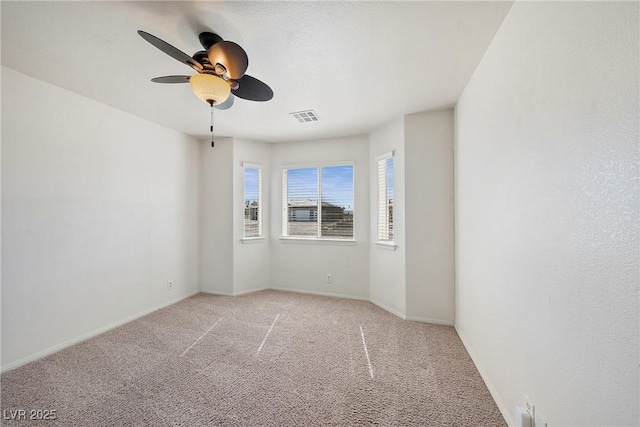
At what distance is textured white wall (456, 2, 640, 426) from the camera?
2.75ft

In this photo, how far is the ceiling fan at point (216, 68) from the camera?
61.6 inches

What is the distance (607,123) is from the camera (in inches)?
34.9

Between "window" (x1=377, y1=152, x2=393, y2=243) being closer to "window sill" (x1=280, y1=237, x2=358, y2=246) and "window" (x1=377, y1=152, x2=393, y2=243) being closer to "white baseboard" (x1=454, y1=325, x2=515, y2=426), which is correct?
"window sill" (x1=280, y1=237, x2=358, y2=246)

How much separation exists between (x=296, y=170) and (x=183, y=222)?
2.09 metres

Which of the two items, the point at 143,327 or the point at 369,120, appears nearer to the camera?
the point at 143,327

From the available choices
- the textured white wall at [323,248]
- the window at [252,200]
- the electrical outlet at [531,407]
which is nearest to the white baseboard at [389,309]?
the textured white wall at [323,248]

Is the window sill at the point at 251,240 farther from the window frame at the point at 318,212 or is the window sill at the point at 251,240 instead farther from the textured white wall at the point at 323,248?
the window frame at the point at 318,212

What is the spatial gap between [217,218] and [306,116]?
234 centimetres

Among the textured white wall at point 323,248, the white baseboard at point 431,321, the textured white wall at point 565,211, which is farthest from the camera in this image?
the textured white wall at point 323,248

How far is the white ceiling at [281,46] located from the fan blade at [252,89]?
0.28 metres

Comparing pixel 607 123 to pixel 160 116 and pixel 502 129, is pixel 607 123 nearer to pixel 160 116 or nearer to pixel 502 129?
pixel 502 129

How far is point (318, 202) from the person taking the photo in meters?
4.47

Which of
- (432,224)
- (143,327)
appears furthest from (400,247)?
(143,327)

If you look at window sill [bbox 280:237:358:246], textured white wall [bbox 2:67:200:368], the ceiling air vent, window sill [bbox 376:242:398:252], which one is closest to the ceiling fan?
the ceiling air vent
